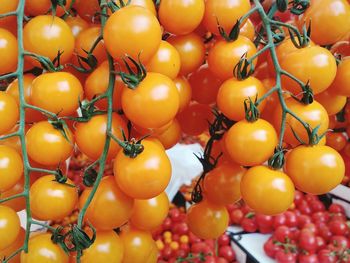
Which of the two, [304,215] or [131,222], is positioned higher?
[131,222]

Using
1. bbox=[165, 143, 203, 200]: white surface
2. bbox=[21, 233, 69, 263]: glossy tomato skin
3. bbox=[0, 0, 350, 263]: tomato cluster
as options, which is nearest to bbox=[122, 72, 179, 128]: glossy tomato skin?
bbox=[0, 0, 350, 263]: tomato cluster

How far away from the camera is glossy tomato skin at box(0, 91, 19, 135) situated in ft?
1.82

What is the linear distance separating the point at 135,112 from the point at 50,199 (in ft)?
0.54

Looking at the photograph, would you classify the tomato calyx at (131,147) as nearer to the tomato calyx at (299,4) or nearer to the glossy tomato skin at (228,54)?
the glossy tomato skin at (228,54)

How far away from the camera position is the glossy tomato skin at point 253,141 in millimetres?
549

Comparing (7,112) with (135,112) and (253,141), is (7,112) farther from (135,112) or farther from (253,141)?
(253,141)

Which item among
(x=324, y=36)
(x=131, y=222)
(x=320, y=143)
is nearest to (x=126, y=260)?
(x=131, y=222)

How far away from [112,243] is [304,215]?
6.67 ft

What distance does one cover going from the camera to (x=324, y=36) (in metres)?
0.67

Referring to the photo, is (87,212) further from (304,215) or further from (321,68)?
(304,215)

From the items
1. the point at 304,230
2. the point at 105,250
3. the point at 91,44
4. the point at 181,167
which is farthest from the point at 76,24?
the point at 304,230

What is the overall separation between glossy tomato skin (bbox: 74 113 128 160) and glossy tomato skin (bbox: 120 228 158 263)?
0.48 feet

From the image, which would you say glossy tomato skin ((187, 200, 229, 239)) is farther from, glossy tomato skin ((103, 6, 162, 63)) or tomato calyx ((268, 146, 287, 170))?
glossy tomato skin ((103, 6, 162, 63))

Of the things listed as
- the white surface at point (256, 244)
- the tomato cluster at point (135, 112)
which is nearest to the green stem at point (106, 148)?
the tomato cluster at point (135, 112)
